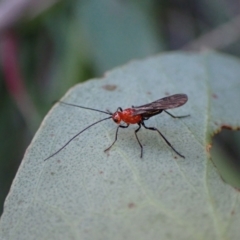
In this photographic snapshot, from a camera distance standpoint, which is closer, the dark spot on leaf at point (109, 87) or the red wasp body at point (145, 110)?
the red wasp body at point (145, 110)

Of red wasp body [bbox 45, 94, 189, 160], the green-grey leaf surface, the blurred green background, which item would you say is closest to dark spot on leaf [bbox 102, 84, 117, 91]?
the green-grey leaf surface

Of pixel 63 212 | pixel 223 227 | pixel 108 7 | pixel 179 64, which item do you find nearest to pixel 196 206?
pixel 223 227

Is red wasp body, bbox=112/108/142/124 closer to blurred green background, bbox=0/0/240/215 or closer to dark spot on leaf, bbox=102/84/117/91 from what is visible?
dark spot on leaf, bbox=102/84/117/91

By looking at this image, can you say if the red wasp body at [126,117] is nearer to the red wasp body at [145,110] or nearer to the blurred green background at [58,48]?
the red wasp body at [145,110]

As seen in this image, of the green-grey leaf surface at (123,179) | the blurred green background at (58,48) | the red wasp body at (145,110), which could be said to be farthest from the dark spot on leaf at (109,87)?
the blurred green background at (58,48)

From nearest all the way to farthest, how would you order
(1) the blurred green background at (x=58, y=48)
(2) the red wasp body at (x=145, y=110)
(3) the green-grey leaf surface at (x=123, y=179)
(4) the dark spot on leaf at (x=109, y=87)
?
(3) the green-grey leaf surface at (x=123, y=179), (2) the red wasp body at (x=145, y=110), (4) the dark spot on leaf at (x=109, y=87), (1) the blurred green background at (x=58, y=48)

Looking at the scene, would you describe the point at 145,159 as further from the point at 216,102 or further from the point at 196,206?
the point at 216,102

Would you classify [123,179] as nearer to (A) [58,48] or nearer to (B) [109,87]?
(B) [109,87]
